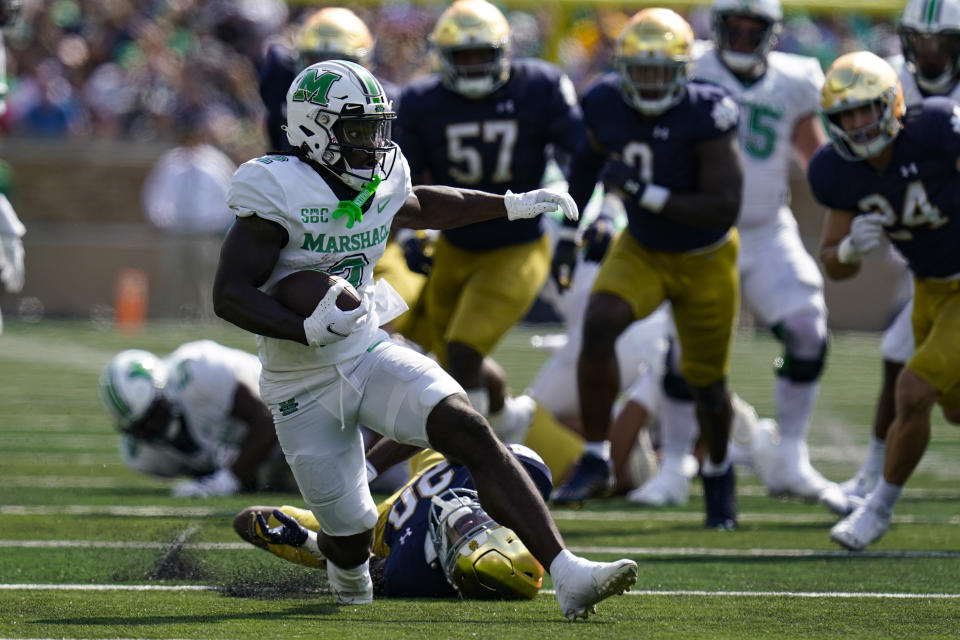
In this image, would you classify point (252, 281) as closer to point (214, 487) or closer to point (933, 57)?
point (214, 487)

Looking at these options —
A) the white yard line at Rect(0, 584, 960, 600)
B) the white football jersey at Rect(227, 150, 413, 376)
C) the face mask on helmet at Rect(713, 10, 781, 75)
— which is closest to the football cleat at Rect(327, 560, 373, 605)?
the white yard line at Rect(0, 584, 960, 600)

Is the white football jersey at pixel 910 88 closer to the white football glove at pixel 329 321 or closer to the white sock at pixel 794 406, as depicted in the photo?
the white sock at pixel 794 406

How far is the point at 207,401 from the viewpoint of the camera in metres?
7.64

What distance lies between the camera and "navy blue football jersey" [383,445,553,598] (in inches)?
186

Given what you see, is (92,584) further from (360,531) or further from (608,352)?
(608,352)

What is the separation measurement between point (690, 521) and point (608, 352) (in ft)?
2.70

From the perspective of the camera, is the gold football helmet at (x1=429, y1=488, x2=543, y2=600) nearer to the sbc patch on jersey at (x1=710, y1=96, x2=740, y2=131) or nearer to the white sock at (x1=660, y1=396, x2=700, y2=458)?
the sbc patch on jersey at (x1=710, y1=96, x2=740, y2=131)

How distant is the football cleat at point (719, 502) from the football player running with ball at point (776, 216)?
2.76ft

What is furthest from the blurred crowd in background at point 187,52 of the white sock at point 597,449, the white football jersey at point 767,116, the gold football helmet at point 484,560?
the gold football helmet at point 484,560

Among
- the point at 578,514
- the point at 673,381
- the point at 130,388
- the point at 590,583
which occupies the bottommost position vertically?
the point at 578,514

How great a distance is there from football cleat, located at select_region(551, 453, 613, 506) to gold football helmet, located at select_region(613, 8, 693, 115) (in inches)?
54.6

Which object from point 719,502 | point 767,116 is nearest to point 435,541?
point 719,502

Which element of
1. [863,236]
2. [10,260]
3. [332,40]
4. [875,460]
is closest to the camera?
Result: [863,236]

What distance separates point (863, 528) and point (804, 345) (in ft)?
6.09
